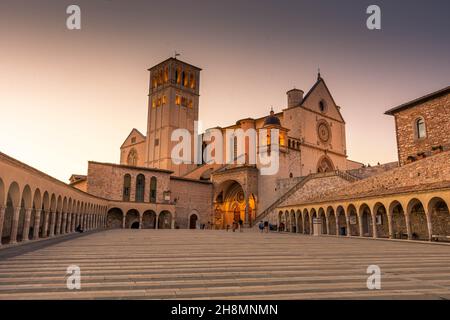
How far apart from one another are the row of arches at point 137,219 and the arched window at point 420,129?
2941 centimetres

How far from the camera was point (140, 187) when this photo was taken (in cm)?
4350

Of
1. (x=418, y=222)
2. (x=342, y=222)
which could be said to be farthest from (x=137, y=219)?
(x=418, y=222)

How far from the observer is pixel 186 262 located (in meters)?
9.87

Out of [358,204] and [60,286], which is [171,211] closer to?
[358,204]

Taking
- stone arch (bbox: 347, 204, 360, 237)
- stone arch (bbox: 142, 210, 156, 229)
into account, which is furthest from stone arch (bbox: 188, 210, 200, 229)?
stone arch (bbox: 347, 204, 360, 237)

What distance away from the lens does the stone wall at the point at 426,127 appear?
2639 cm

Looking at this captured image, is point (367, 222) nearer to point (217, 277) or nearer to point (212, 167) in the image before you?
point (217, 277)

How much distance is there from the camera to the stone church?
42875mm

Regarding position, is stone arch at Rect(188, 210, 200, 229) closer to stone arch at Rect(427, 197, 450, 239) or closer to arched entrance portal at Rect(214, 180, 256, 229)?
arched entrance portal at Rect(214, 180, 256, 229)

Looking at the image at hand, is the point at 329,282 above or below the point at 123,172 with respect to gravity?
below

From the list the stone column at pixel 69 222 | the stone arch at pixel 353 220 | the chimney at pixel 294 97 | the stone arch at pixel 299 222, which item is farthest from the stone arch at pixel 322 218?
the chimney at pixel 294 97
